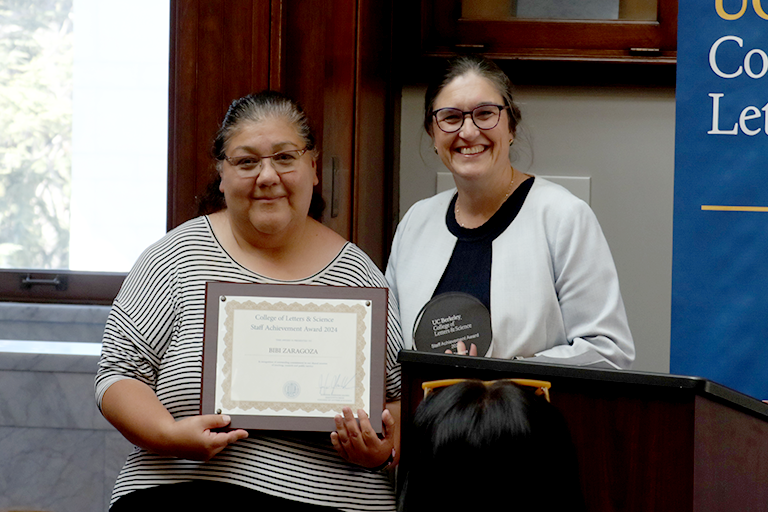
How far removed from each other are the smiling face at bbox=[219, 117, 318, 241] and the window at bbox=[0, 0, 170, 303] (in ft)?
3.67

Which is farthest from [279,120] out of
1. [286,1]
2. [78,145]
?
[78,145]

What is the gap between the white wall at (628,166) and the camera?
124 inches

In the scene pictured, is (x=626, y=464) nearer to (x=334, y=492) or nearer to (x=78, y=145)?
(x=334, y=492)

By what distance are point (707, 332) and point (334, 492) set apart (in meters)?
1.40

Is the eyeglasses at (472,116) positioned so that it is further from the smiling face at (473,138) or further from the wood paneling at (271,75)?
the wood paneling at (271,75)

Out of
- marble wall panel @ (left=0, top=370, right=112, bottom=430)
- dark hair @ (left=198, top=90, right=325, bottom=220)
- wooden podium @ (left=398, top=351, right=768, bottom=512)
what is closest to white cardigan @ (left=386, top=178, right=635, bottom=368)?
dark hair @ (left=198, top=90, right=325, bottom=220)

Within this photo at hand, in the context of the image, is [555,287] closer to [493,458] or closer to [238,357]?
[238,357]

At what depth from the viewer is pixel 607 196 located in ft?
10.4

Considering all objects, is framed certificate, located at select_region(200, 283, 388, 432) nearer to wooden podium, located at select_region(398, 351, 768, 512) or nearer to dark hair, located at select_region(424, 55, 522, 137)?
wooden podium, located at select_region(398, 351, 768, 512)

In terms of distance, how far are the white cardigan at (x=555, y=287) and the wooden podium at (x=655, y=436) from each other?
0.78m

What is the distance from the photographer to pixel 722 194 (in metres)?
2.34

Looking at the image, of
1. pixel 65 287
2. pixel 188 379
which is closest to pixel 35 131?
pixel 65 287

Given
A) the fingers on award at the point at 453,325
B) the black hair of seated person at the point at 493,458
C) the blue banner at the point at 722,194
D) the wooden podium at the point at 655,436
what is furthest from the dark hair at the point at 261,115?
the blue banner at the point at 722,194
